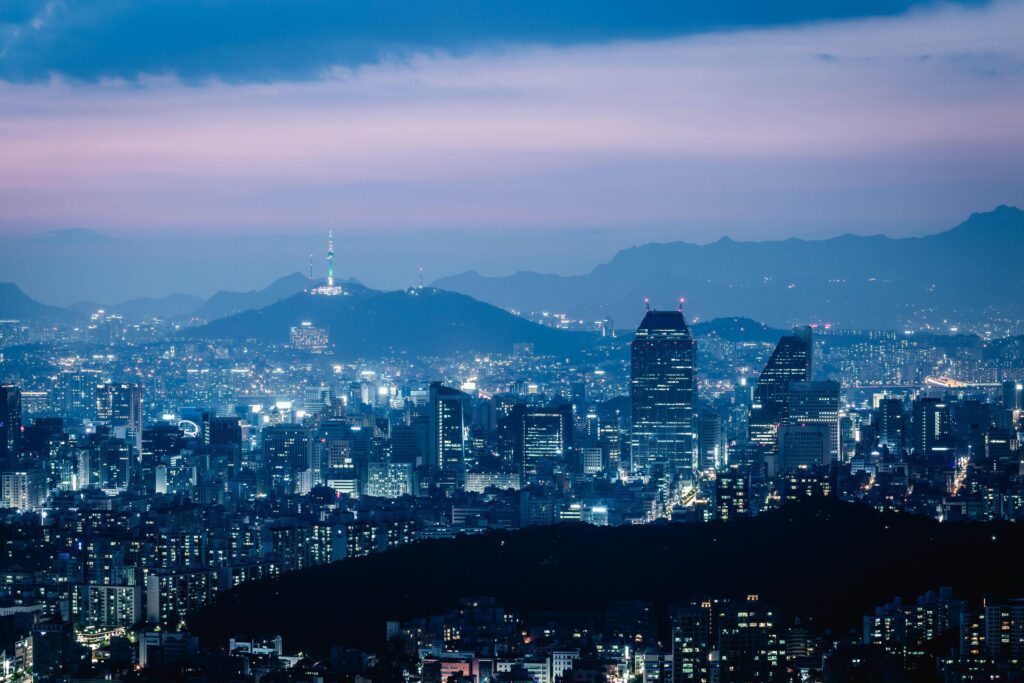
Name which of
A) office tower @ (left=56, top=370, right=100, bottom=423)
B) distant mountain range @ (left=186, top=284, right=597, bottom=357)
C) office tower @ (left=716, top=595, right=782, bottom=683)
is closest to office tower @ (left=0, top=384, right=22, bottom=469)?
office tower @ (left=56, top=370, right=100, bottom=423)

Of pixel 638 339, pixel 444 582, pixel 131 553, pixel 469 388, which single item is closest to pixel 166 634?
pixel 444 582

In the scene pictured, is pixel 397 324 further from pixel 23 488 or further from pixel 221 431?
pixel 23 488

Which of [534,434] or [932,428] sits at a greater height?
[932,428]

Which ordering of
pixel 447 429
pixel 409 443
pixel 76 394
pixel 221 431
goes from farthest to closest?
1. pixel 76 394
2. pixel 447 429
3. pixel 221 431
4. pixel 409 443

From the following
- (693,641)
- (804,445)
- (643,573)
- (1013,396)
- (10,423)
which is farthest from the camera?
(1013,396)

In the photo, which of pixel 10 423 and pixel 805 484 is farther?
pixel 10 423

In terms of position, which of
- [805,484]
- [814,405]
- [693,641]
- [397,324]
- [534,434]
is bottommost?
[693,641]

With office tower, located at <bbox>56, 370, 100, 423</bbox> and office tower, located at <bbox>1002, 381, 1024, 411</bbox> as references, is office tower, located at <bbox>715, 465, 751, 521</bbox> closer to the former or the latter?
office tower, located at <bbox>1002, 381, 1024, 411</bbox>

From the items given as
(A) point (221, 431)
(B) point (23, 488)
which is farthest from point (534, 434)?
(B) point (23, 488)
